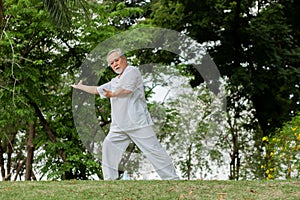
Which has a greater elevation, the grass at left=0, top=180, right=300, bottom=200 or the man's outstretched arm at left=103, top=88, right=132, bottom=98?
the man's outstretched arm at left=103, top=88, right=132, bottom=98

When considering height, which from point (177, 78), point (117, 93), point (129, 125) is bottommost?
point (129, 125)

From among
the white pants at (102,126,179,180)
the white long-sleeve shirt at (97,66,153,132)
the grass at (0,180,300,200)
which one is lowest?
the grass at (0,180,300,200)

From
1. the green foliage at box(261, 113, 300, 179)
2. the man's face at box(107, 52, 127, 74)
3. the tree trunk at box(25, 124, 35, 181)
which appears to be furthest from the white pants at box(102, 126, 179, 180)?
the tree trunk at box(25, 124, 35, 181)

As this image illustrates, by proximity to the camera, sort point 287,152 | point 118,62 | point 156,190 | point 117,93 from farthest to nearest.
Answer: point 287,152 < point 118,62 < point 117,93 < point 156,190

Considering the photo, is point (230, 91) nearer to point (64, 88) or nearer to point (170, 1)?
point (170, 1)

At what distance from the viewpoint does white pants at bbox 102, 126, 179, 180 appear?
6.87 meters

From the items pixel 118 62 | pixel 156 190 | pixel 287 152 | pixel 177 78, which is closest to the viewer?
pixel 156 190

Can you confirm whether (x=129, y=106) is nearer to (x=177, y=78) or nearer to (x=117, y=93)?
(x=117, y=93)

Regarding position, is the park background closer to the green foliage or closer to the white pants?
the green foliage

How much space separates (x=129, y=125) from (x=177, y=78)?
3.67 meters

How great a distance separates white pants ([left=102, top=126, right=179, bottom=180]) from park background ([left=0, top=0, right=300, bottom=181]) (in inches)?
114

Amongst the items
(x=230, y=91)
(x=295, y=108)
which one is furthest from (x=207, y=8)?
(x=295, y=108)

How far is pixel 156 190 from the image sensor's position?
5.79m

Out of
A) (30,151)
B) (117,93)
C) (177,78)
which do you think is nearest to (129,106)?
(117,93)
